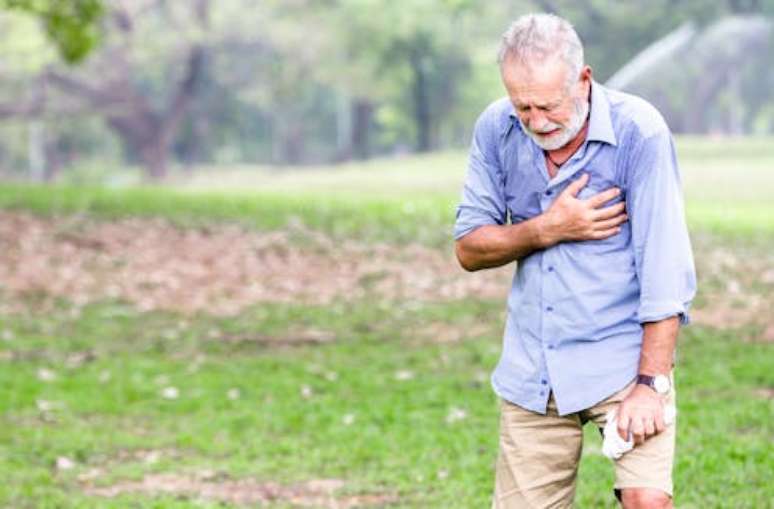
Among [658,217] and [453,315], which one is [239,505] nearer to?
[658,217]

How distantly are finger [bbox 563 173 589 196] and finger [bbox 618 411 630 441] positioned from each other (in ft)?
1.85

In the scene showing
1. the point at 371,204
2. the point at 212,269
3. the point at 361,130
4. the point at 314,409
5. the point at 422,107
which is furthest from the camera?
the point at 361,130

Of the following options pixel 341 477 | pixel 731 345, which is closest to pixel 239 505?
pixel 341 477

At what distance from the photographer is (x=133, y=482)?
698 centimetres

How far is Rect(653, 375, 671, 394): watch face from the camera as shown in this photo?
3512mm

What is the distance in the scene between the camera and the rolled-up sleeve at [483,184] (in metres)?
3.74

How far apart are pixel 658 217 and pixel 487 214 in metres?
0.48

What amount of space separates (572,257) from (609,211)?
156 mm

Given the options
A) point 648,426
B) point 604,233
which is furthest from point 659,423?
point 604,233

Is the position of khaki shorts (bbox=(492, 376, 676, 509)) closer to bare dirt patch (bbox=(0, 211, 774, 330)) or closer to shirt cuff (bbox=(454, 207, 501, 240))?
shirt cuff (bbox=(454, 207, 501, 240))

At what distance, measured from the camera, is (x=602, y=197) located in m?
3.57

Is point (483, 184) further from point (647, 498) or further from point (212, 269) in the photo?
point (212, 269)

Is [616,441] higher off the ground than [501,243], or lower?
lower

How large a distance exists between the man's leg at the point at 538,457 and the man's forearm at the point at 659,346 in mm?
283
